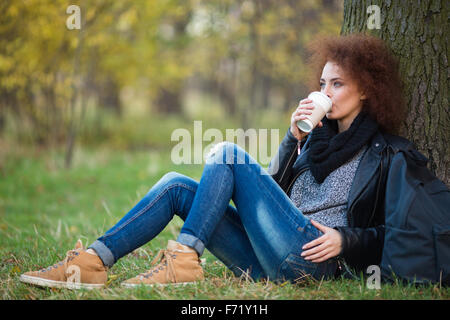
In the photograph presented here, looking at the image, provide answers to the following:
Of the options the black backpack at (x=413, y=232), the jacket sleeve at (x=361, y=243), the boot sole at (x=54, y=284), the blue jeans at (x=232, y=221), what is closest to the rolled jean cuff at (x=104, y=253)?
the blue jeans at (x=232, y=221)

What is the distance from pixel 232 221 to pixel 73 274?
0.84 metres

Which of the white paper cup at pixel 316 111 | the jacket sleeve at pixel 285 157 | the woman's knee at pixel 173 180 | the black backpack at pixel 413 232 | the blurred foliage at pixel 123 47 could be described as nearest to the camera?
the black backpack at pixel 413 232

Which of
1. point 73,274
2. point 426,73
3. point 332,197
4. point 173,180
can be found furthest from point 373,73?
point 73,274

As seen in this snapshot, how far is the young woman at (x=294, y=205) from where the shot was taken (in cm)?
234

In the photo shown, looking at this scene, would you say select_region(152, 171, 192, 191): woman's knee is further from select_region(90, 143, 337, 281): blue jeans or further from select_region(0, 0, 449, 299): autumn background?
select_region(0, 0, 449, 299): autumn background

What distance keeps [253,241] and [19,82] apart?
7.63m

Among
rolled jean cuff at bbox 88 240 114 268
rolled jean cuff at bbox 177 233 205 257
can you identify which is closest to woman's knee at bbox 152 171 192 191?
rolled jean cuff at bbox 177 233 205 257

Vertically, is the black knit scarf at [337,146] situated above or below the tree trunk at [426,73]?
below

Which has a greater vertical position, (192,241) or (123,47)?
(123,47)

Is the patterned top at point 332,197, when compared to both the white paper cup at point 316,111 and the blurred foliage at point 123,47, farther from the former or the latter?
the blurred foliage at point 123,47

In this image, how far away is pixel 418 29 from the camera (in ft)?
9.37

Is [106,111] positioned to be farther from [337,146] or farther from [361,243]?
[361,243]

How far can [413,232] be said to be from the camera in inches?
86.9

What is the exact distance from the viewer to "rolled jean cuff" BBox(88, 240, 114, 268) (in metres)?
2.39
